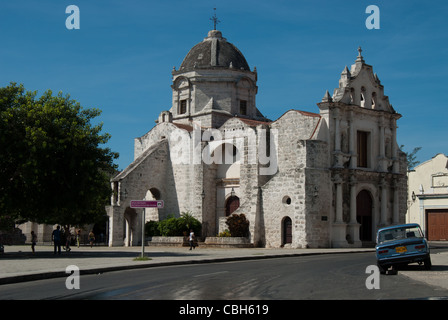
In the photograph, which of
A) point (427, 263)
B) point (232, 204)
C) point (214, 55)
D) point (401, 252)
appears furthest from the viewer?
point (214, 55)

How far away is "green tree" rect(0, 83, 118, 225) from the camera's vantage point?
25.7m

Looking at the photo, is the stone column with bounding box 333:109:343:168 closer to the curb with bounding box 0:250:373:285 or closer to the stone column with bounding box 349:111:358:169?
the stone column with bounding box 349:111:358:169

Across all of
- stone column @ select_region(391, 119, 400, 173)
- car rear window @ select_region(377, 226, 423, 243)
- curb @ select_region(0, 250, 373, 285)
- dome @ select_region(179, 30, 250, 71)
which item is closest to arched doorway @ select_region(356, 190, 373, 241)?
stone column @ select_region(391, 119, 400, 173)

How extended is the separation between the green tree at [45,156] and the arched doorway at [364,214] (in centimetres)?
1977

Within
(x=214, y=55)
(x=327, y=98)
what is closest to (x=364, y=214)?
(x=327, y=98)

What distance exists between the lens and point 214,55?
4931 cm

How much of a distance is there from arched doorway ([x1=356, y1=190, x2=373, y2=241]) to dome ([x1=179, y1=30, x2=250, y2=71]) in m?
15.4

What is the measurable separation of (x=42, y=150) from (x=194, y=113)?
23.9 m

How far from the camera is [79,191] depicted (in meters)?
27.0

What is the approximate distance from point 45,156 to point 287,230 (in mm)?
18040

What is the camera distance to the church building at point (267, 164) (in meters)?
38.1

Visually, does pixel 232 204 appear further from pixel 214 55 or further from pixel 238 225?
pixel 214 55

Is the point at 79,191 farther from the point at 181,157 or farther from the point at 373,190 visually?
the point at 373,190

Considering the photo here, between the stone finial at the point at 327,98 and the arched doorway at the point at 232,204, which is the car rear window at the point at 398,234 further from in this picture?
the arched doorway at the point at 232,204
